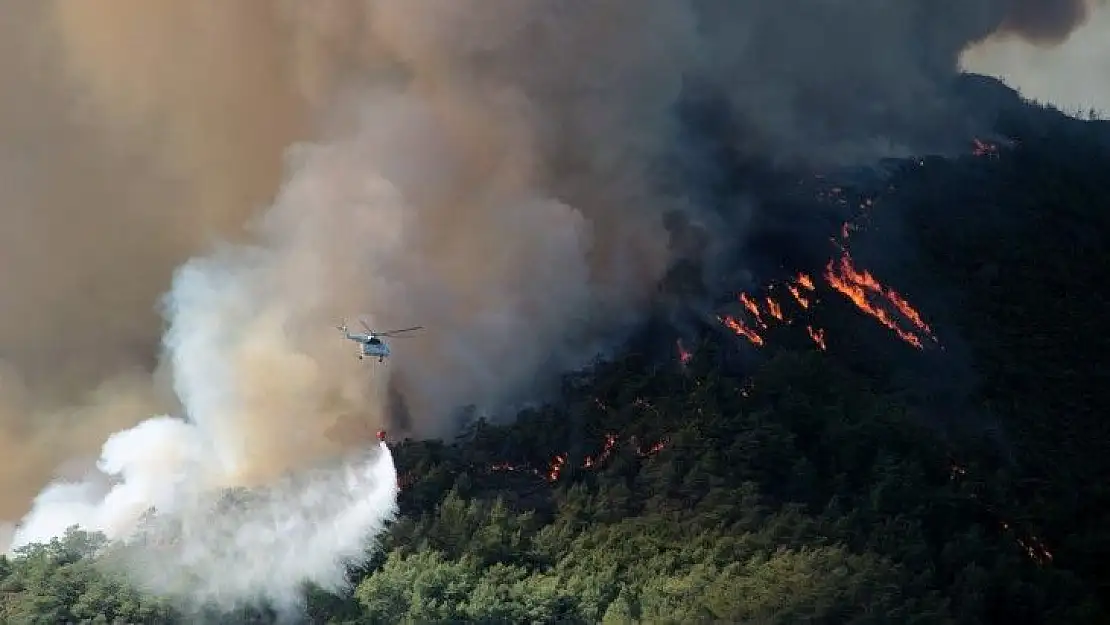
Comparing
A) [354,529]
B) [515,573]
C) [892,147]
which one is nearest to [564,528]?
[515,573]

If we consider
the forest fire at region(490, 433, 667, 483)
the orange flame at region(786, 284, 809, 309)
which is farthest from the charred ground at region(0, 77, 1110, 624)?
the orange flame at region(786, 284, 809, 309)

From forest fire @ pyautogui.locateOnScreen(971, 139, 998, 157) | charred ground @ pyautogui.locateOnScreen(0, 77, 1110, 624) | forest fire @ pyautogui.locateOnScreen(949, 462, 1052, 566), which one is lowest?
forest fire @ pyautogui.locateOnScreen(949, 462, 1052, 566)

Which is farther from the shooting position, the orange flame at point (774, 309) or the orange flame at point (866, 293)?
the orange flame at point (866, 293)

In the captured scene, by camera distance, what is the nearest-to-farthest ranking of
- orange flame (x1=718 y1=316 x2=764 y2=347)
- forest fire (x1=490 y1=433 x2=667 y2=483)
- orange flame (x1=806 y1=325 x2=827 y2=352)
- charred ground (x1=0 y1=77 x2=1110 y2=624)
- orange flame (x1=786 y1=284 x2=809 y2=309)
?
charred ground (x1=0 y1=77 x2=1110 y2=624) < forest fire (x1=490 y1=433 x2=667 y2=483) < orange flame (x1=718 y1=316 x2=764 y2=347) < orange flame (x1=806 y1=325 x2=827 y2=352) < orange flame (x1=786 y1=284 x2=809 y2=309)

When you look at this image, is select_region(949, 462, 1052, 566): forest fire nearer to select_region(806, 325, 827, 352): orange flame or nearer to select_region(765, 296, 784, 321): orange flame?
select_region(806, 325, 827, 352): orange flame

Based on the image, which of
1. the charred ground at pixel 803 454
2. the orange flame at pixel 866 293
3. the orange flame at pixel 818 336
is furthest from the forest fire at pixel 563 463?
the orange flame at pixel 866 293

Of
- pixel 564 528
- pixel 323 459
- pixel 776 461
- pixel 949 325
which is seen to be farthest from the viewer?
pixel 949 325

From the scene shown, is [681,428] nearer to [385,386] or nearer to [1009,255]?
[385,386]

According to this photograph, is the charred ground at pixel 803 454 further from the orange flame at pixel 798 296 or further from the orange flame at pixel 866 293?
the orange flame at pixel 798 296
